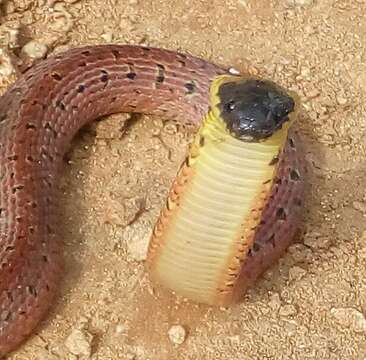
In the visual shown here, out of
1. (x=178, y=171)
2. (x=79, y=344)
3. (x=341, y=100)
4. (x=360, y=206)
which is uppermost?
(x=178, y=171)

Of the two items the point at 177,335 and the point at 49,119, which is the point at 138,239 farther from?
the point at 49,119

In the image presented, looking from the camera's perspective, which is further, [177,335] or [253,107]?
[177,335]

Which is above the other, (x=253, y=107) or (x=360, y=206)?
(x=253, y=107)

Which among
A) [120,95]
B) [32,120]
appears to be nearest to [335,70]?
[120,95]

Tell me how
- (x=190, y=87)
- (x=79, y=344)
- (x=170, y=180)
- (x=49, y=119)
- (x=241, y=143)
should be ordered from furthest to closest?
(x=190, y=87), (x=170, y=180), (x=49, y=119), (x=79, y=344), (x=241, y=143)

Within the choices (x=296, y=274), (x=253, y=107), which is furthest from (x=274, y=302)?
(x=253, y=107)

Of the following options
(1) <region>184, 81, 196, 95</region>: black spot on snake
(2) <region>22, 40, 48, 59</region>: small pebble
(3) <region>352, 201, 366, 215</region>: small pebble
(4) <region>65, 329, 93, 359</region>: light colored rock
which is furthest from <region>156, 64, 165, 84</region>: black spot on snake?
(4) <region>65, 329, 93, 359</region>: light colored rock

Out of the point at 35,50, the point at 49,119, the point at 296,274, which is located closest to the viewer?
the point at 296,274

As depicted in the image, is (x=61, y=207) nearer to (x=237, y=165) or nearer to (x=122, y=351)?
(x=122, y=351)
